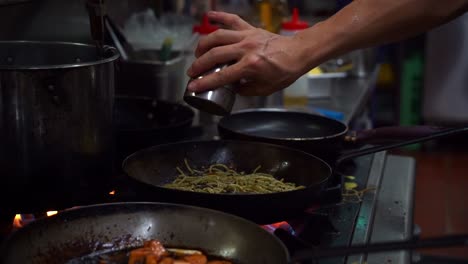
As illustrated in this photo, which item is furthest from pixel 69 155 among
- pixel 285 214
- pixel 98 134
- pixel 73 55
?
pixel 285 214

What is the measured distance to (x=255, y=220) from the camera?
1.28 m

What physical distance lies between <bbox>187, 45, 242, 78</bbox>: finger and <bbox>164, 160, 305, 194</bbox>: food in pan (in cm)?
26

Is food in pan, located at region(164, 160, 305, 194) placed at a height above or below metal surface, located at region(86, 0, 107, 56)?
below

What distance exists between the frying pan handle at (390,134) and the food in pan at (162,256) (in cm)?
82

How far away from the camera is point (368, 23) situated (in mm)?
1464

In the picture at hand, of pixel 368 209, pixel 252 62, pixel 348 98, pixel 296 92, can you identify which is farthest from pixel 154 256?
pixel 348 98

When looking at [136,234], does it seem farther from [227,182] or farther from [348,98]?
[348,98]

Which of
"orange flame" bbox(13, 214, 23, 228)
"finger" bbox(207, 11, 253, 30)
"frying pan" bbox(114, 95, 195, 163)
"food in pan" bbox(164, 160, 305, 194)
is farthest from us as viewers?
"frying pan" bbox(114, 95, 195, 163)

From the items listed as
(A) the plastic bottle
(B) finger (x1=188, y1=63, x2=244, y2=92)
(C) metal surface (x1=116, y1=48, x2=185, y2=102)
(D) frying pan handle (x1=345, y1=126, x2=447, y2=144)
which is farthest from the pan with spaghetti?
(A) the plastic bottle

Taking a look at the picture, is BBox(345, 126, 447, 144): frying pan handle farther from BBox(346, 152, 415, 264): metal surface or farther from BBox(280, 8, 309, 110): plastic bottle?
BBox(280, 8, 309, 110): plastic bottle

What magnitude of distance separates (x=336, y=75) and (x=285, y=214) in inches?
76.2

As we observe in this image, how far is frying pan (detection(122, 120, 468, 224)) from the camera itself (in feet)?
4.13

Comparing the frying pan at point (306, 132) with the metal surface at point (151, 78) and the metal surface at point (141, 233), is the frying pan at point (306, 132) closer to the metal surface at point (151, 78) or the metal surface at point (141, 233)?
the metal surface at point (151, 78)

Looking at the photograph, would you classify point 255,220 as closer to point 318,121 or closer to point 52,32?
point 318,121
